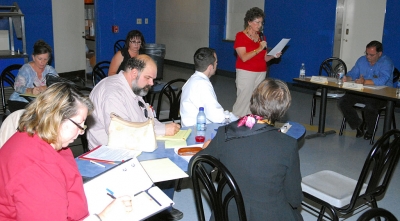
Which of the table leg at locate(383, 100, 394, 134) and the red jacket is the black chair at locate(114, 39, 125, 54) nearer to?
the table leg at locate(383, 100, 394, 134)

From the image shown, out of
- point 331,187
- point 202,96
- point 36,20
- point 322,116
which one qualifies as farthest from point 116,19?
point 331,187

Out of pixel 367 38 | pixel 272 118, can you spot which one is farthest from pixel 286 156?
pixel 367 38

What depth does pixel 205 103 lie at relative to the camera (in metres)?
3.22

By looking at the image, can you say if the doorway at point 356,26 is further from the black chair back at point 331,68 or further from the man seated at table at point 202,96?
the man seated at table at point 202,96

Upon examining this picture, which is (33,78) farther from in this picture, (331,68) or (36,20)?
(331,68)

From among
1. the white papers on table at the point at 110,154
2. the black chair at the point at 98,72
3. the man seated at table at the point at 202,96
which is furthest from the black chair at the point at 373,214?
the black chair at the point at 98,72

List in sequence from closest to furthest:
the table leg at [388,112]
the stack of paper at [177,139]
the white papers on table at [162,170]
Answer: the white papers on table at [162,170], the stack of paper at [177,139], the table leg at [388,112]

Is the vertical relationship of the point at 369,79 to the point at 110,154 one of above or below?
above

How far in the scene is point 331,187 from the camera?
2637mm

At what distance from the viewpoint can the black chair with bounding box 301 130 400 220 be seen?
7.75ft

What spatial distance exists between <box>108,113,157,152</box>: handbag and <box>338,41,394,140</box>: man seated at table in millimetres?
3374

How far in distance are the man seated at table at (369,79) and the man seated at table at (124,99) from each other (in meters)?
3.05

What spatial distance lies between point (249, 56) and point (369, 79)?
1529mm

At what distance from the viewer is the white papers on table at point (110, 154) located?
2.31 m
